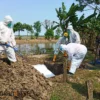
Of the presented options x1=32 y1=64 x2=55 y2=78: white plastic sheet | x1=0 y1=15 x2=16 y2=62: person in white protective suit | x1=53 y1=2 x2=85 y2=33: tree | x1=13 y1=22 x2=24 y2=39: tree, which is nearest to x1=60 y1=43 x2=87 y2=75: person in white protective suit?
x1=32 y1=64 x2=55 y2=78: white plastic sheet

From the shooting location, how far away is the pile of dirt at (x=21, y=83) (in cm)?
601

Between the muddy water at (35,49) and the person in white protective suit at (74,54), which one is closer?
the person in white protective suit at (74,54)

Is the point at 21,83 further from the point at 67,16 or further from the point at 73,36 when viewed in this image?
the point at 67,16

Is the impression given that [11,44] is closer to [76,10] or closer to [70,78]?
[70,78]

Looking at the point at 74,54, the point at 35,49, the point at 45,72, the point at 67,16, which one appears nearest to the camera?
the point at 74,54

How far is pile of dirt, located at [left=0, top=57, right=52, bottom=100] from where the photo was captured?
601cm

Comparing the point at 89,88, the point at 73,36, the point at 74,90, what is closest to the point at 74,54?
the point at 73,36

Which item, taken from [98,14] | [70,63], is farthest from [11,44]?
[98,14]

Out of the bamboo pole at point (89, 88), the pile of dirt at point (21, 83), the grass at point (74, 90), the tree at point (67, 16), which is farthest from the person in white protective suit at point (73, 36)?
the tree at point (67, 16)

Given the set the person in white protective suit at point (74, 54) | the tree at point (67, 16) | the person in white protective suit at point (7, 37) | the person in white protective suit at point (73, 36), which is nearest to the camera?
the person in white protective suit at point (7, 37)

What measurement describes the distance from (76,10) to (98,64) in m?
5.10

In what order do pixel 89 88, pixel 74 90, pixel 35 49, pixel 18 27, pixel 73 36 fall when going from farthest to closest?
1. pixel 18 27
2. pixel 35 49
3. pixel 73 36
4. pixel 74 90
5. pixel 89 88

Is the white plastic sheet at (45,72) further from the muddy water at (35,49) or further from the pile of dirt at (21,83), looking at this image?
the muddy water at (35,49)

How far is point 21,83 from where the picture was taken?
625 centimetres
